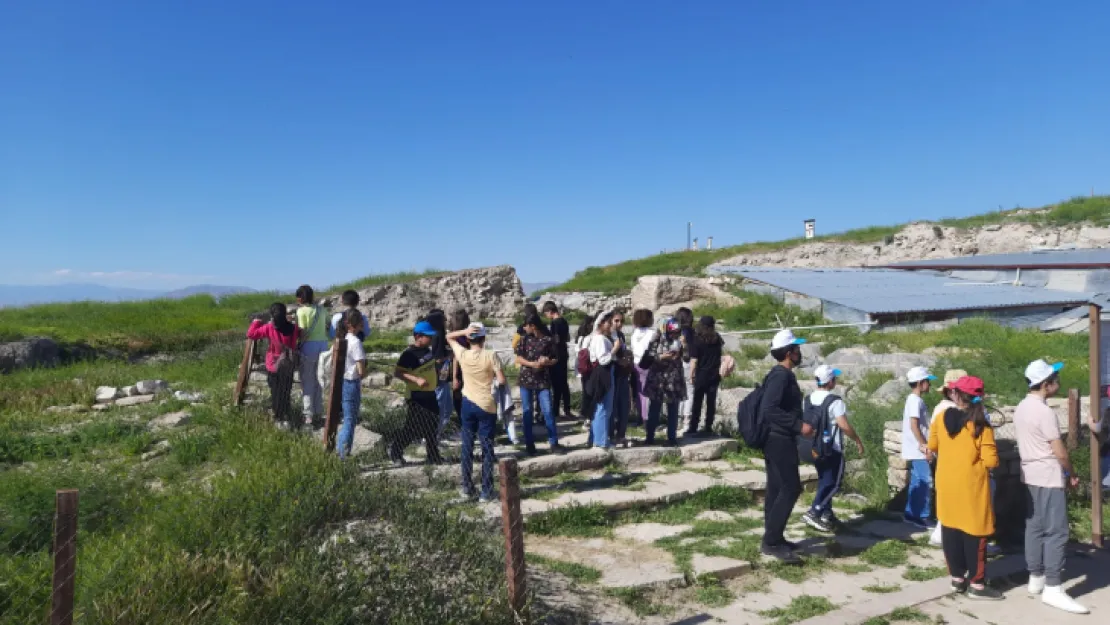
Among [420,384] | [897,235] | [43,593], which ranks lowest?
[43,593]

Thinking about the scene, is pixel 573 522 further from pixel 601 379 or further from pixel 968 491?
pixel 968 491

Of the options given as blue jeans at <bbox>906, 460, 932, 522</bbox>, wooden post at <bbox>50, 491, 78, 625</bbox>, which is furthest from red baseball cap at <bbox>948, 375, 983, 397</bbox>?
wooden post at <bbox>50, 491, 78, 625</bbox>

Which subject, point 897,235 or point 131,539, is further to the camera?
point 897,235

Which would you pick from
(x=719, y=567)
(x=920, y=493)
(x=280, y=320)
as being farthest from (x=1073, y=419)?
(x=280, y=320)

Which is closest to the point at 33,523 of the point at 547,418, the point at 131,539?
the point at 131,539

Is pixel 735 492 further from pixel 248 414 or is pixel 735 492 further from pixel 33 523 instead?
→ pixel 33 523

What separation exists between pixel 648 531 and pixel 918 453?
2.58 meters

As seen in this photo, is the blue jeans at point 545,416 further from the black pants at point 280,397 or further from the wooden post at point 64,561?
the wooden post at point 64,561

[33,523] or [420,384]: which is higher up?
[420,384]

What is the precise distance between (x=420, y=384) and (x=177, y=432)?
3089 mm

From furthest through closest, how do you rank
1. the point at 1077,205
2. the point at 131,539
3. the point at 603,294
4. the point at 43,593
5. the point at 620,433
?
the point at 1077,205 < the point at 603,294 < the point at 620,433 < the point at 131,539 < the point at 43,593

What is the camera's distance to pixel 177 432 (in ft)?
25.7

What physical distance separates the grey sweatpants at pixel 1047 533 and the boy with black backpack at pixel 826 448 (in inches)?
55.7

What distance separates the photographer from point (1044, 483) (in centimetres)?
485
